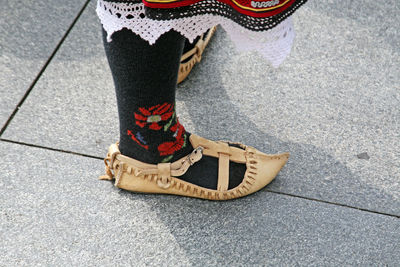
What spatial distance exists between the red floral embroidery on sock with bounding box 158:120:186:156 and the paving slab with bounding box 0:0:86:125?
0.59 meters

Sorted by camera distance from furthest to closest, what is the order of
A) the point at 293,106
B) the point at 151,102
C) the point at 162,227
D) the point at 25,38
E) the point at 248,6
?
the point at 25,38
the point at 293,106
the point at 162,227
the point at 151,102
the point at 248,6

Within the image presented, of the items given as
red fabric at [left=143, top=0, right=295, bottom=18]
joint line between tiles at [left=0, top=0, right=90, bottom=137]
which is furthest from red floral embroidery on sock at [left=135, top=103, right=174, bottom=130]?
joint line between tiles at [left=0, top=0, right=90, bottom=137]

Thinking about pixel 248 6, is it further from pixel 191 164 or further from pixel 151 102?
pixel 191 164

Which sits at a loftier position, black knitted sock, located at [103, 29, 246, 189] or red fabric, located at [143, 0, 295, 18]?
red fabric, located at [143, 0, 295, 18]

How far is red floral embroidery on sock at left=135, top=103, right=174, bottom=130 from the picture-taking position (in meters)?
1.09

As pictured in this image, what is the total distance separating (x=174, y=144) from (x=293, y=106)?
0.54 m

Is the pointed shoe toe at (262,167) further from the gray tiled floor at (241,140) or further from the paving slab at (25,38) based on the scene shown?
the paving slab at (25,38)

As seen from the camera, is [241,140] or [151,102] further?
[241,140]

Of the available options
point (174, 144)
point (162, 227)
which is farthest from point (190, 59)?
point (162, 227)

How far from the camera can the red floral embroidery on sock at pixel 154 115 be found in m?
1.09

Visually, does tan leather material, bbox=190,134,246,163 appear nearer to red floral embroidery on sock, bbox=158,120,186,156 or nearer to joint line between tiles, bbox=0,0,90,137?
red floral embroidery on sock, bbox=158,120,186,156

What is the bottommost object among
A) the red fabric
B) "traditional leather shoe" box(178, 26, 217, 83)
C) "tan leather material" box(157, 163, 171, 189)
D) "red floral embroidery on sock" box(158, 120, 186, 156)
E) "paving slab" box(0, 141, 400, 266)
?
"paving slab" box(0, 141, 400, 266)

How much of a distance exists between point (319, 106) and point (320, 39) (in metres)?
0.37

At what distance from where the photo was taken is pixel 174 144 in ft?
4.00
